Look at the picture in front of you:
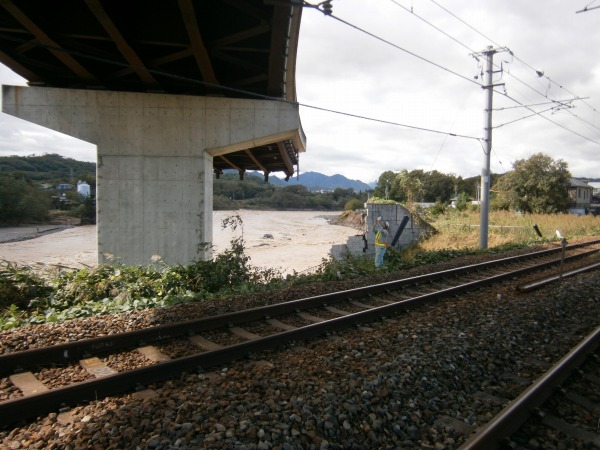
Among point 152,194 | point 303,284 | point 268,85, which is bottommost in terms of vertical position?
point 303,284

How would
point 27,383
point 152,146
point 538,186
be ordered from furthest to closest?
point 538,186, point 152,146, point 27,383

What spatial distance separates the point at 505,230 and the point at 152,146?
69.8ft

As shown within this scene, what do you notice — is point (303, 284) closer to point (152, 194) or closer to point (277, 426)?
point (152, 194)

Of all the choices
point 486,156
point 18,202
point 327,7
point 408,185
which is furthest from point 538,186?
point 18,202

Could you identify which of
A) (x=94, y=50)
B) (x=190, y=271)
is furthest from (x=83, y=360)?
(x=94, y=50)

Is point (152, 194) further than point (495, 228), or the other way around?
point (495, 228)

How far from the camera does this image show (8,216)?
144 ft

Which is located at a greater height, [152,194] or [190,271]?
[152,194]

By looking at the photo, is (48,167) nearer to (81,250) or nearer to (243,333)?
(81,250)

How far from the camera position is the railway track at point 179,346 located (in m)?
3.71

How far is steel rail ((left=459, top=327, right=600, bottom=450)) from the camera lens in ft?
10.4

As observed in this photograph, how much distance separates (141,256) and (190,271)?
227cm

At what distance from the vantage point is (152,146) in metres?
11.2

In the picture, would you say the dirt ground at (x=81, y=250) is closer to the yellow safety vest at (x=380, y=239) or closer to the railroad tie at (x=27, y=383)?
the yellow safety vest at (x=380, y=239)
